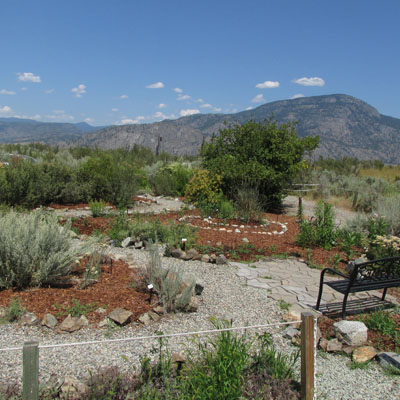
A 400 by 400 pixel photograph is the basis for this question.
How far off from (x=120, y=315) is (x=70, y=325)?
0.47 meters

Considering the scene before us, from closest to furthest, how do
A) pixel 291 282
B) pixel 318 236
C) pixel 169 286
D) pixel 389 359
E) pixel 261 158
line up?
1. pixel 389 359
2. pixel 169 286
3. pixel 291 282
4. pixel 318 236
5. pixel 261 158

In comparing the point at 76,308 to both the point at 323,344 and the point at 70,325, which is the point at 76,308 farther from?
the point at 323,344

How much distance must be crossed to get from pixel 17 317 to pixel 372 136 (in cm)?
12597

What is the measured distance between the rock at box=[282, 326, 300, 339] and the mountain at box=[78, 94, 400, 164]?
90047mm

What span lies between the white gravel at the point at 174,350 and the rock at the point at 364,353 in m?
0.07

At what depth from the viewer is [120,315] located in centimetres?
367

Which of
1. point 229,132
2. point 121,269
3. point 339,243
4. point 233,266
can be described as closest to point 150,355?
point 121,269

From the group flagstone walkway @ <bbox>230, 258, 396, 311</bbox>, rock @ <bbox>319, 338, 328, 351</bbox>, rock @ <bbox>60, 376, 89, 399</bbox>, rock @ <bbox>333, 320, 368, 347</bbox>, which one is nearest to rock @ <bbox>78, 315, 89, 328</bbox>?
rock @ <bbox>60, 376, 89, 399</bbox>

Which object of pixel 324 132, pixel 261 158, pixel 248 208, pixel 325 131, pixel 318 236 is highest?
pixel 325 131

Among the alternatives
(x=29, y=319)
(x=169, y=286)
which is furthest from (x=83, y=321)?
(x=169, y=286)

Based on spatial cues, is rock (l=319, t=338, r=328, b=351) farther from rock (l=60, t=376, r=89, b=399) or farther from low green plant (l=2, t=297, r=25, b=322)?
low green plant (l=2, t=297, r=25, b=322)

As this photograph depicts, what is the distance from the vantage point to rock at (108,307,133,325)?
143 inches

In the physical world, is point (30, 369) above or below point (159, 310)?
above

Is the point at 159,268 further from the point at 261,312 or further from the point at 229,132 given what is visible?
the point at 229,132
